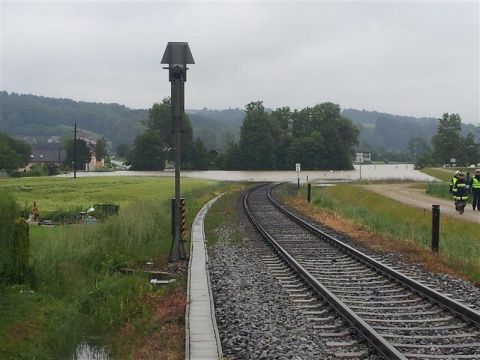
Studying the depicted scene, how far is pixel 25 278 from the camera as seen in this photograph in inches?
502

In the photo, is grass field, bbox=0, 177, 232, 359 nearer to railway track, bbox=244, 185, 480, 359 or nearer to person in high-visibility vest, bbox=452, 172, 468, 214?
railway track, bbox=244, 185, 480, 359

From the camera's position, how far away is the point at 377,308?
30.9 ft

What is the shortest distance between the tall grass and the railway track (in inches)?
89.0

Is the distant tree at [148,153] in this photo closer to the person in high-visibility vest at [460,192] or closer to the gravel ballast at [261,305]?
the person in high-visibility vest at [460,192]

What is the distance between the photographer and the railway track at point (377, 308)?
7.24 m

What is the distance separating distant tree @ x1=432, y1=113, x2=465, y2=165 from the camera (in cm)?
12788

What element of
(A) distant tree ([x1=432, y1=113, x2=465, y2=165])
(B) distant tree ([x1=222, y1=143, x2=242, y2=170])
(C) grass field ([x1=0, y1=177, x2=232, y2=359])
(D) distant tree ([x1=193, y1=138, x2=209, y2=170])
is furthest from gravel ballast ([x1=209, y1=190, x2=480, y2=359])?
(A) distant tree ([x1=432, y1=113, x2=465, y2=165])

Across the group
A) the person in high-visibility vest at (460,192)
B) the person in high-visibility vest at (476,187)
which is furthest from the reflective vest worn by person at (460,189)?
the person in high-visibility vest at (476,187)

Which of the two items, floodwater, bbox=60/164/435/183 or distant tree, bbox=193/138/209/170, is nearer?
floodwater, bbox=60/164/435/183

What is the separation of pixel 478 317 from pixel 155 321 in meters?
4.67

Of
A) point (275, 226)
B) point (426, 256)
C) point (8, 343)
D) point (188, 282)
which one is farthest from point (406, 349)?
point (275, 226)

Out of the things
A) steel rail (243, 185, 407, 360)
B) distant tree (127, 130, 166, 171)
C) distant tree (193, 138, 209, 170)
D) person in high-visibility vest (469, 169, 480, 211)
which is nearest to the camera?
steel rail (243, 185, 407, 360)

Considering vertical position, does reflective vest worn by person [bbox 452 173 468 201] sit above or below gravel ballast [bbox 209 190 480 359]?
above

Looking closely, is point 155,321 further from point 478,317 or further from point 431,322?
point 478,317
